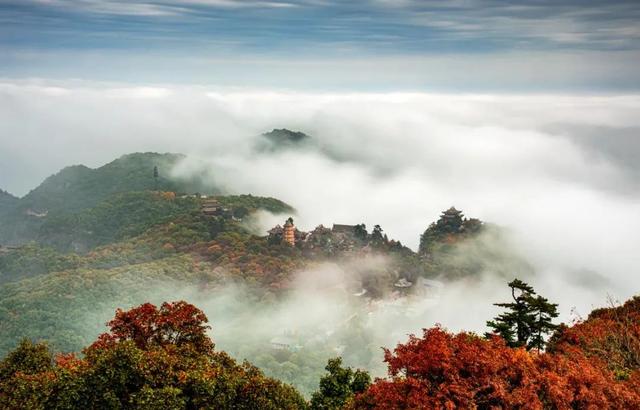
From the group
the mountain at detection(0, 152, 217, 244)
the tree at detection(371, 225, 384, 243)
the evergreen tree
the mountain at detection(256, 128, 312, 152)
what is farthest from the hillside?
the mountain at detection(256, 128, 312, 152)

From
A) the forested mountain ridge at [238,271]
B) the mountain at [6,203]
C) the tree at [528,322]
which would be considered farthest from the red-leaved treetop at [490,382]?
the mountain at [6,203]

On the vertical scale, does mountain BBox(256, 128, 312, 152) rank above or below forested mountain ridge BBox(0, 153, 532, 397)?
above

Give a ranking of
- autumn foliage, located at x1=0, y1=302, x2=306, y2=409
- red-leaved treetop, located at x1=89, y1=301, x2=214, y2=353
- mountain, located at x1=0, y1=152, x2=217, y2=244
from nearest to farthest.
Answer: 1. autumn foliage, located at x1=0, y1=302, x2=306, y2=409
2. red-leaved treetop, located at x1=89, y1=301, x2=214, y2=353
3. mountain, located at x1=0, y1=152, x2=217, y2=244

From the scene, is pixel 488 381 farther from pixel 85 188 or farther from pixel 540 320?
pixel 85 188

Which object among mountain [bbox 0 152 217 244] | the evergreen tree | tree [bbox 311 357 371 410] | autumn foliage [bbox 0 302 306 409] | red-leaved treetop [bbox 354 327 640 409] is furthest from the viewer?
mountain [bbox 0 152 217 244]

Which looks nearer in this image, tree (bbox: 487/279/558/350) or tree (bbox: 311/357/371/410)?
tree (bbox: 311/357/371/410)

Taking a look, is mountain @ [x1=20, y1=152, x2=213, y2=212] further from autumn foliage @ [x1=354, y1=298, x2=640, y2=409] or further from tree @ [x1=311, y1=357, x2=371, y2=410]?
autumn foliage @ [x1=354, y1=298, x2=640, y2=409]

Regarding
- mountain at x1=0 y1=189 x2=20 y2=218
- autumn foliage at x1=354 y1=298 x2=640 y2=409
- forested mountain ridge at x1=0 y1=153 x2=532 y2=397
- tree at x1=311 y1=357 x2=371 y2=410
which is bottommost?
tree at x1=311 y1=357 x2=371 y2=410
